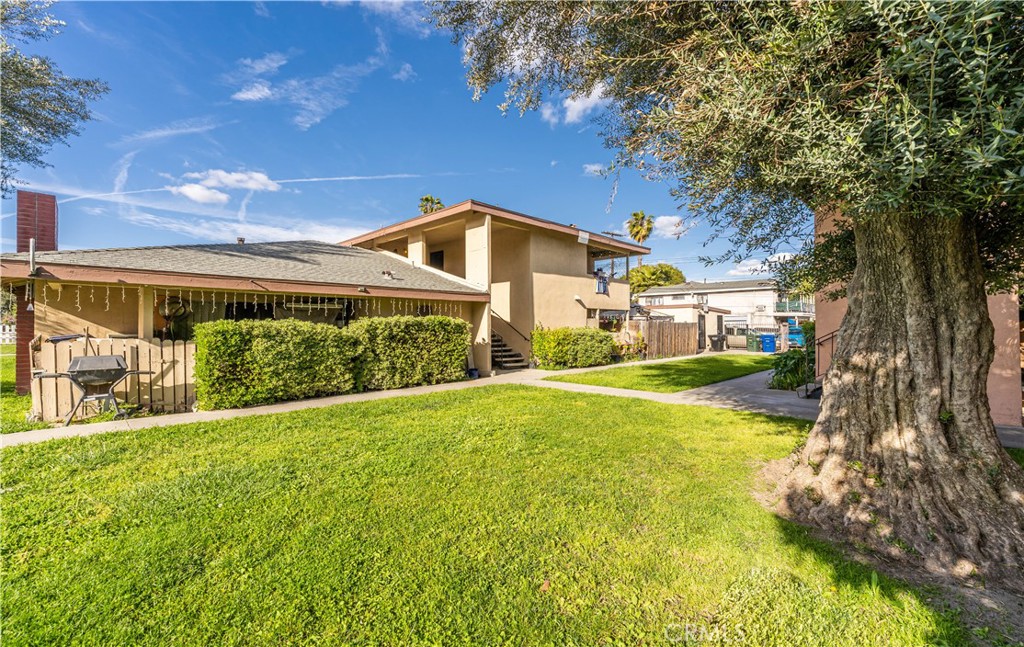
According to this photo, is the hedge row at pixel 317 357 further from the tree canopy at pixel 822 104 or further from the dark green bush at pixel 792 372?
the dark green bush at pixel 792 372

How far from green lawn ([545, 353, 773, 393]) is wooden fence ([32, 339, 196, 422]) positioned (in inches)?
333

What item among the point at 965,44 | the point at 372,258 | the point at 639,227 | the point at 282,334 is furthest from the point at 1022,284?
the point at 639,227

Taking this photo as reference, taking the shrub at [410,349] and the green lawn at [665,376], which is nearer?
the shrub at [410,349]

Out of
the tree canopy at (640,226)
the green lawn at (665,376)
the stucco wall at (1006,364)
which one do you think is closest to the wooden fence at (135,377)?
the green lawn at (665,376)

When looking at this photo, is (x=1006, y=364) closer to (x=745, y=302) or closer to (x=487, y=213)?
(x=487, y=213)

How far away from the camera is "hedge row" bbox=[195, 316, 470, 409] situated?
24.6ft

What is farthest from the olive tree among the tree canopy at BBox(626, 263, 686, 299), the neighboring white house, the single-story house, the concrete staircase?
the tree canopy at BBox(626, 263, 686, 299)

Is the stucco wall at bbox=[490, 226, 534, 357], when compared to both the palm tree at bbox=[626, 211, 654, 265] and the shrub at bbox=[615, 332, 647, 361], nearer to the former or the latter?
the shrub at bbox=[615, 332, 647, 361]

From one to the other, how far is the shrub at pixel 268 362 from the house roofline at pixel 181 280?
→ 1.07 m

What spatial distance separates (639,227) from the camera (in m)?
36.5

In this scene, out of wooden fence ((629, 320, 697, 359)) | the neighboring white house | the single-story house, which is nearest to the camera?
the single-story house

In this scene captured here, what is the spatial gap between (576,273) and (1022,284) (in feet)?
42.7

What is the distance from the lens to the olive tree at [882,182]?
231 cm

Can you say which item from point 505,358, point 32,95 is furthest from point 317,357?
point 32,95
